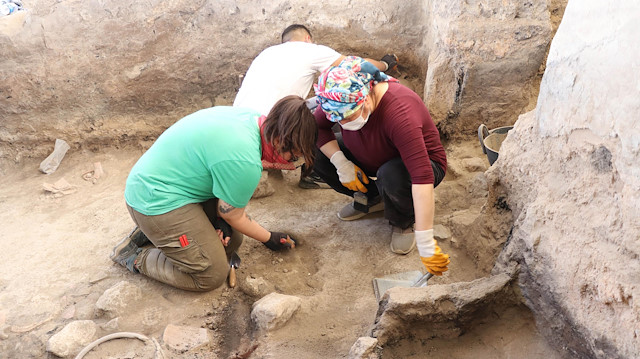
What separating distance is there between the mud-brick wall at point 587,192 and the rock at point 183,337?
145cm

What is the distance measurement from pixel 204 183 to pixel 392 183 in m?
0.97

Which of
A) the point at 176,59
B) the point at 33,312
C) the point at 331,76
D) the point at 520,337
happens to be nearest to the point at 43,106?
the point at 176,59

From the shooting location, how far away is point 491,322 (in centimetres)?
201

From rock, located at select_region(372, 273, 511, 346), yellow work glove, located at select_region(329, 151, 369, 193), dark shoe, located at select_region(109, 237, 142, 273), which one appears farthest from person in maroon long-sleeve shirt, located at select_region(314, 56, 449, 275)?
dark shoe, located at select_region(109, 237, 142, 273)

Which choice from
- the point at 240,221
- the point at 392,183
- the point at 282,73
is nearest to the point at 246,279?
the point at 240,221

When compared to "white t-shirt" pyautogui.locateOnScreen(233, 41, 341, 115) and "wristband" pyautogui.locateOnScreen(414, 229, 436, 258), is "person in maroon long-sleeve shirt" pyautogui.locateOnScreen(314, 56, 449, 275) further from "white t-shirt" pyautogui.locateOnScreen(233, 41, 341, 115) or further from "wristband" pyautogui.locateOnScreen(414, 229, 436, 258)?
"white t-shirt" pyautogui.locateOnScreen(233, 41, 341, 115)

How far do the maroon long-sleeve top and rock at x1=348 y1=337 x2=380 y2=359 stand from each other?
2.55ft

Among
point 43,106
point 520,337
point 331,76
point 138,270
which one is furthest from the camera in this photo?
point 43,106

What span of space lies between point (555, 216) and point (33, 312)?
100.0 inches

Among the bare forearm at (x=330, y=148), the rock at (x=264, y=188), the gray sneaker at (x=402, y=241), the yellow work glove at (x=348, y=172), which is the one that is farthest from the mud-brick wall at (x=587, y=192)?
the rock at (x=264, y=188)

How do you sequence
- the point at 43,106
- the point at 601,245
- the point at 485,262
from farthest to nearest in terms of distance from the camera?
the point at 43,106
the point at 485,262
the point at 601,245

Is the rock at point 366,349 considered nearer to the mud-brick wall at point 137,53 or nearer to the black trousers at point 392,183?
the black trousers at point 392,183

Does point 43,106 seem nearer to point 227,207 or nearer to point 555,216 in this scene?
point 227,207

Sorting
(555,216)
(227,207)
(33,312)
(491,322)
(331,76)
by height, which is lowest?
(33,312)
